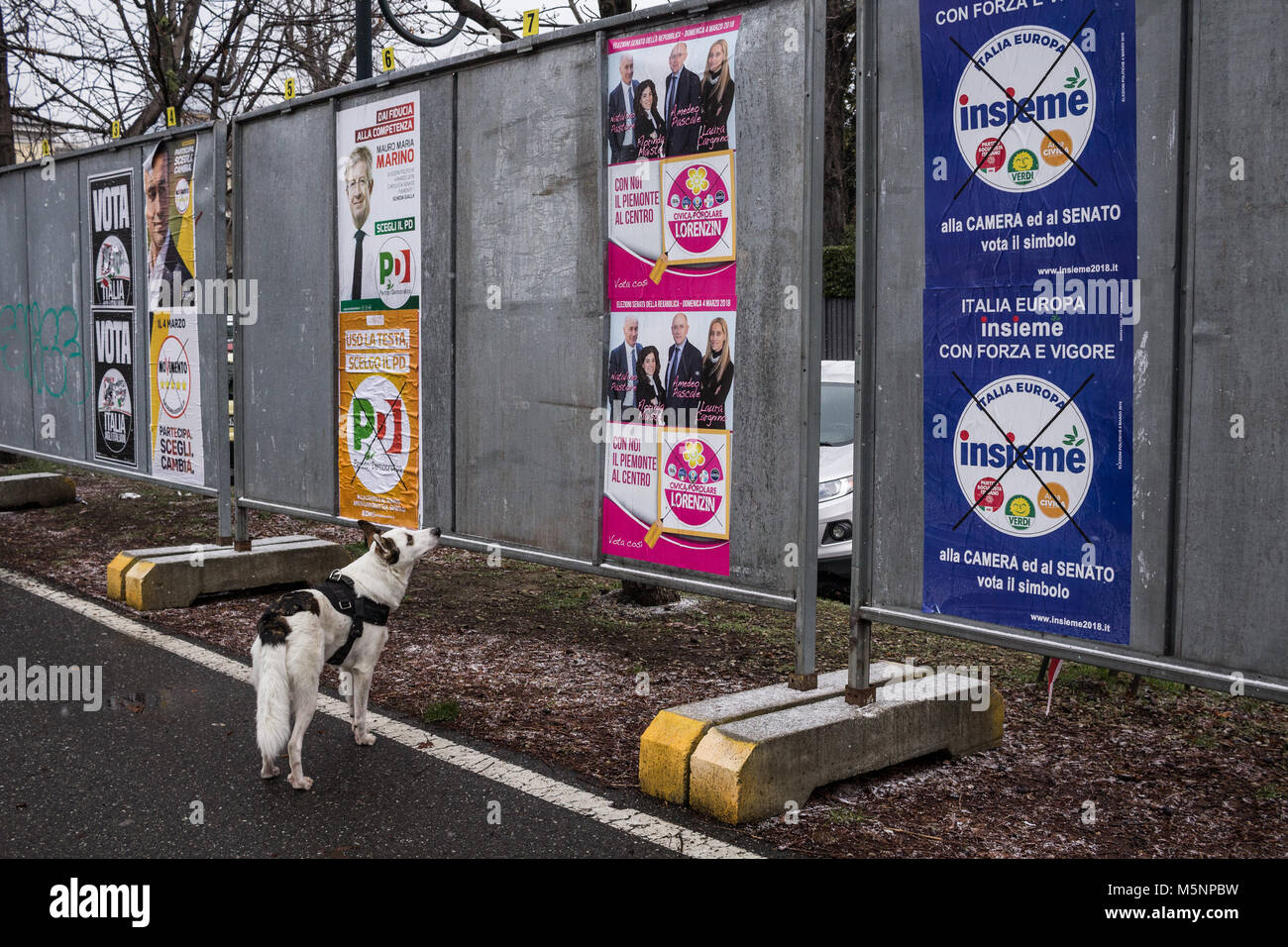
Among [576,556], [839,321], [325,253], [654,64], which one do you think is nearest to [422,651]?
[576,556]

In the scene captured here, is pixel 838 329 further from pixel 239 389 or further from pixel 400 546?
pixel 400 546

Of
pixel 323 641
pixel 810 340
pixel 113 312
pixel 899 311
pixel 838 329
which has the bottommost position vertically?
pixel 323 641

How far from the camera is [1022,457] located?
4.57 metres

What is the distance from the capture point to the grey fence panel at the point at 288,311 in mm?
8117

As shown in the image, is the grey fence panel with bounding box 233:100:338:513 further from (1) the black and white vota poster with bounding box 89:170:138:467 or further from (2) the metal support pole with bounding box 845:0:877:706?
(2) the metal support pole with bounding box 845:0:877:706

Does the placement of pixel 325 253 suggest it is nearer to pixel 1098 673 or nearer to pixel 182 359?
pixel 182 359

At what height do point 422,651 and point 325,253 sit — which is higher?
point 325,253

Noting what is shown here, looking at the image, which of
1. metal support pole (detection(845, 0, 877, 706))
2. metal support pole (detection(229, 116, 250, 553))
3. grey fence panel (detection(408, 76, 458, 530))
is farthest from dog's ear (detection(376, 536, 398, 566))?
metal support pole (detection(229, 116, 250, 553))

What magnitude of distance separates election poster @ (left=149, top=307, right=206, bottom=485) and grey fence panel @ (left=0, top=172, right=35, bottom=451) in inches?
115

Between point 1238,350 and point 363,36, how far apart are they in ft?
26.5

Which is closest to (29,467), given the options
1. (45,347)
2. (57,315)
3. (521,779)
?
(45,347)

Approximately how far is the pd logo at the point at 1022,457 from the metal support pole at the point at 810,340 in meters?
0.65
